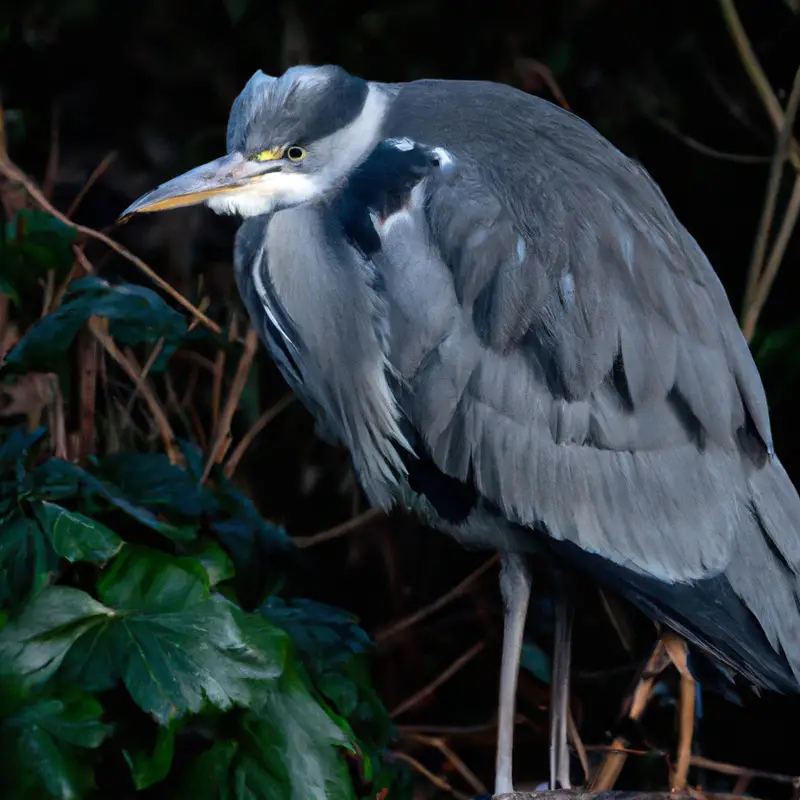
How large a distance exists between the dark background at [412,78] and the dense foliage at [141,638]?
53cm

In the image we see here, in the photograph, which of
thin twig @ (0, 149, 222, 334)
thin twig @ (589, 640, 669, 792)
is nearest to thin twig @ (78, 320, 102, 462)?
thin twig @ (0, 149, 222, 334)

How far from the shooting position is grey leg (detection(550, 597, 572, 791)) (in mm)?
1861

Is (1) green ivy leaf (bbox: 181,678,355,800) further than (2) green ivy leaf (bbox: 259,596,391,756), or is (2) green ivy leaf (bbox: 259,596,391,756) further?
(2) green ivy leaf (bbox: 259,596,391,756)

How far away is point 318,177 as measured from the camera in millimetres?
1697

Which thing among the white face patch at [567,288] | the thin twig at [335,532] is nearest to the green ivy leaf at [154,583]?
the white face patch at [567,288]

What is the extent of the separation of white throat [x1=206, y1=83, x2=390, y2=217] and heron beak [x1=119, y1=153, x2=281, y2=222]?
11 millimetres

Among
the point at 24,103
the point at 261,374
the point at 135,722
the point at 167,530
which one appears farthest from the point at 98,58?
the point at 135,722

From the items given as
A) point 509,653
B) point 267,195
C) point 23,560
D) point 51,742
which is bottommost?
point 509,653

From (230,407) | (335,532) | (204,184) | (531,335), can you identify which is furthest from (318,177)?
(335,532)

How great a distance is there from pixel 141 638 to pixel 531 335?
2.03 feet

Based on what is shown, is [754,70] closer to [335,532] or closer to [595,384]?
[595,384]

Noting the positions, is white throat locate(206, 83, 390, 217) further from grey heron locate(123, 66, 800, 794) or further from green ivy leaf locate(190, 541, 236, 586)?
green ivy leaf locate(190, 541, 236, 586)

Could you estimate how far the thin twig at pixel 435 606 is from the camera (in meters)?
2.34

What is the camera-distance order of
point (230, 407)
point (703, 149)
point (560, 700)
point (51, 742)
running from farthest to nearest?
point (703, 149)
point (230, 407)
point (560, 700)
point (51, 742)
